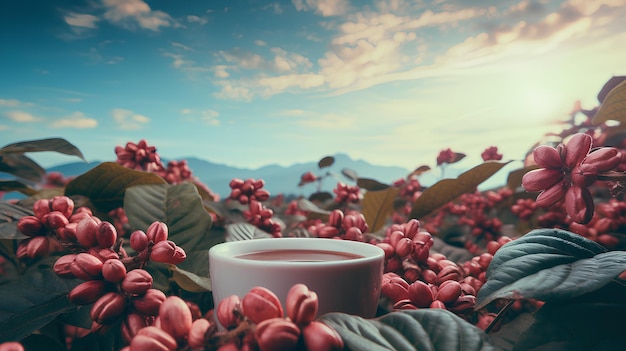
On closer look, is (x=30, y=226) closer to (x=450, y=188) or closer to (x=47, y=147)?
(x=47, y=147)

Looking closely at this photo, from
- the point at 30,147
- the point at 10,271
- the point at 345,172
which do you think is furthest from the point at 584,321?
the point at 345,172

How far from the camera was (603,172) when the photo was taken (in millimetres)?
468

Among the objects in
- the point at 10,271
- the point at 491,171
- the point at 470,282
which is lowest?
the point at 10,271

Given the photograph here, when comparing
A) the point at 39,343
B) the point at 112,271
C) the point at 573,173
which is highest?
the point at 573,173

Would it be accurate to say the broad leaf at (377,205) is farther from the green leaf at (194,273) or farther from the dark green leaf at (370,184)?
the green leaf at (194,273)

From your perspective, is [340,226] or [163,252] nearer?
[163,252]

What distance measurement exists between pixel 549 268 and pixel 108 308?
434mm

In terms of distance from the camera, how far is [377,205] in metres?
1.04

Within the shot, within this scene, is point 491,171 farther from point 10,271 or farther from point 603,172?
point 10,271

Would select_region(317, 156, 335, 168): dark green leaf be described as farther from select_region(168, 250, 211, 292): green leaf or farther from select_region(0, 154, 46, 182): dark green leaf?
select_region(168, 250, 211, 292): green leaf

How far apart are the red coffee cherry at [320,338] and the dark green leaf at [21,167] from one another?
3.22 feet

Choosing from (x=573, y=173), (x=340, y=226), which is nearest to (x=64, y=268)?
(x=340, y=226)

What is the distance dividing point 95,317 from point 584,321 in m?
0.46

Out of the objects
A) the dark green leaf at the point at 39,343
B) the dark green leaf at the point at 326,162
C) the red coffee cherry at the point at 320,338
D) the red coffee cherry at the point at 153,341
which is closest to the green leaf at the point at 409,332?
the red coffee cherry at the point at 320,338
